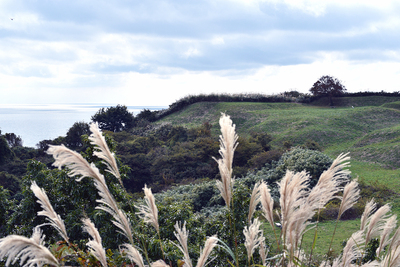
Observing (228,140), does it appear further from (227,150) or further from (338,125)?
(338,125)

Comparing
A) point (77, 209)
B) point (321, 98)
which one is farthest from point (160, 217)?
point (321, 98)

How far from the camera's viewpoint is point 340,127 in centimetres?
1888

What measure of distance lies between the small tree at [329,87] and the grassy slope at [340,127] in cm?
121

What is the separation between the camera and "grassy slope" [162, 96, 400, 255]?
10.9m

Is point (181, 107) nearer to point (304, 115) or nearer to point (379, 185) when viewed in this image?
point (304, 115)

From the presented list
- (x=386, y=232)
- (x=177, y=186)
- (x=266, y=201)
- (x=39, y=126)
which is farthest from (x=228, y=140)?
(x=39, y=126)

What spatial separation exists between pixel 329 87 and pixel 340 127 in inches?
356

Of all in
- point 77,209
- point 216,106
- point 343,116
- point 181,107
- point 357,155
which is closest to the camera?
point 77,209

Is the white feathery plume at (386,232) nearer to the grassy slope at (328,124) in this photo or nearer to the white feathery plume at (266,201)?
the white feathery plume at (266,201)

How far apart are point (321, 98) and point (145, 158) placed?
21.1 m

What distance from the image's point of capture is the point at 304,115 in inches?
837

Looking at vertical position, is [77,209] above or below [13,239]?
below

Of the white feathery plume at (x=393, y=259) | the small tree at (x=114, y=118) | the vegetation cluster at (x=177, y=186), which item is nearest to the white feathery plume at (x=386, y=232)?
the vegetation cluster at (x=177, y=186)

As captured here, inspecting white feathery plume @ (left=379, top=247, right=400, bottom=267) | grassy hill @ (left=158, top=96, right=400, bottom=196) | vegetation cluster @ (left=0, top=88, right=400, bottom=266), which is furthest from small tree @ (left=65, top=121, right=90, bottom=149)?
white feathery plume @ (left=379, top=247, right=400, bottom=267)
